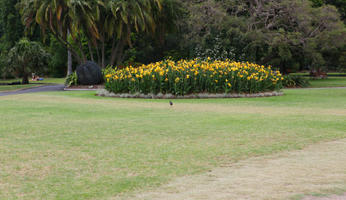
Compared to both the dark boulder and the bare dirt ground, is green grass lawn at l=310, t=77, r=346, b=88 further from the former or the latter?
the bare dirt ground

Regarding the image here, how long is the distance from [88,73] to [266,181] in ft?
84.7

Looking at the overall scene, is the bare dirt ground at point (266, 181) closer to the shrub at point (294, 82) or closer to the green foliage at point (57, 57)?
the shrub at point (294, 82)

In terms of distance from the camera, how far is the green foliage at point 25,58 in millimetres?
37156

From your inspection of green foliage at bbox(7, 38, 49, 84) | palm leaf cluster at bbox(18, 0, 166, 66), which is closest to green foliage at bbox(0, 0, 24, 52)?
green foliage at bbox(7, 38, 49, 84)

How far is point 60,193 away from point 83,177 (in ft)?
2.34

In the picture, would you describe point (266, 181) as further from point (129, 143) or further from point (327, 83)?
point (327, 83)

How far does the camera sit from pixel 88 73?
30.1 m

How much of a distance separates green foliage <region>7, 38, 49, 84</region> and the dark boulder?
29.6 ft

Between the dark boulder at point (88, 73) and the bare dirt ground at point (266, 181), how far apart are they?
24.4 m

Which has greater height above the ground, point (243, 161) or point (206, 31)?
point (206, 31)

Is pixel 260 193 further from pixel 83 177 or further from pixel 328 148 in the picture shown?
pixel 328 148

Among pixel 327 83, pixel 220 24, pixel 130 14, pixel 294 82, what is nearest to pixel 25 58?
pixel 130 14

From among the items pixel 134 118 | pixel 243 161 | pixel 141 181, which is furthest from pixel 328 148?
pixel 134 118

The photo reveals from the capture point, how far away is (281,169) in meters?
6.04
